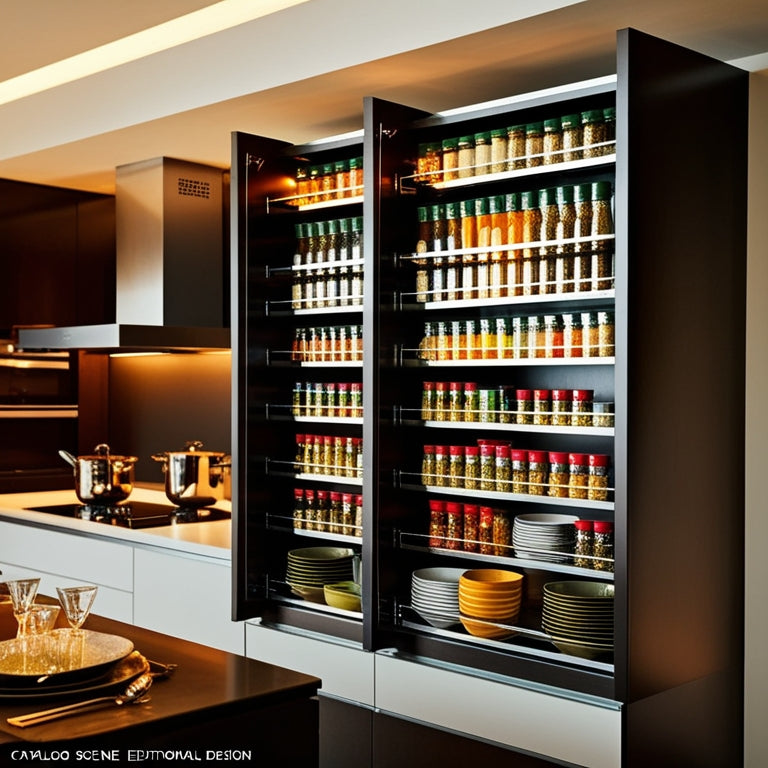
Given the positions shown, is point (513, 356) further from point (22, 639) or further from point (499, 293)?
point (22, 639)

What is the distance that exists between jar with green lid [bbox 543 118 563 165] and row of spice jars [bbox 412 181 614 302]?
9 centimetres

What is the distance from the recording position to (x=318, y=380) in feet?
12.8

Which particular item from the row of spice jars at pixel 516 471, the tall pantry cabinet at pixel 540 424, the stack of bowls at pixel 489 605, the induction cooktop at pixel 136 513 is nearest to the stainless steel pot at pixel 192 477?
the induction cooktop at pixel 136 513

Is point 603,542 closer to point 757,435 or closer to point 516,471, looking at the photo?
point 516,471

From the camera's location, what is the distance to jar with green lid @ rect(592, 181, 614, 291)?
2715mm

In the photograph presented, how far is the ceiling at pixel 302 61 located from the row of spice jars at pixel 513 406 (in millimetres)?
936

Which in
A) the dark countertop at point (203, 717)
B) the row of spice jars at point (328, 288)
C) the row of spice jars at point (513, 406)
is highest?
the row of spice jars at point (328, 288)

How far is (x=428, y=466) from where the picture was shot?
122 inches

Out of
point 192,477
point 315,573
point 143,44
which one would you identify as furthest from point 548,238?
point 192,477

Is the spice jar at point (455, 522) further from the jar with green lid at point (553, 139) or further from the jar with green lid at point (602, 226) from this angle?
the jar with green lid at point (553, 139)

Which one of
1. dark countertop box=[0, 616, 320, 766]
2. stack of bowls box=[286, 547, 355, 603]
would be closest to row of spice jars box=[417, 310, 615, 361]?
stack of bowls box=[286, 547, 355, 603]

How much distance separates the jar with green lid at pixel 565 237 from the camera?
9.11ft

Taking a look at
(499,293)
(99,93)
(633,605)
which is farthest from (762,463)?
(99,93)

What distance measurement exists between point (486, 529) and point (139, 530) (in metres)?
1.53
